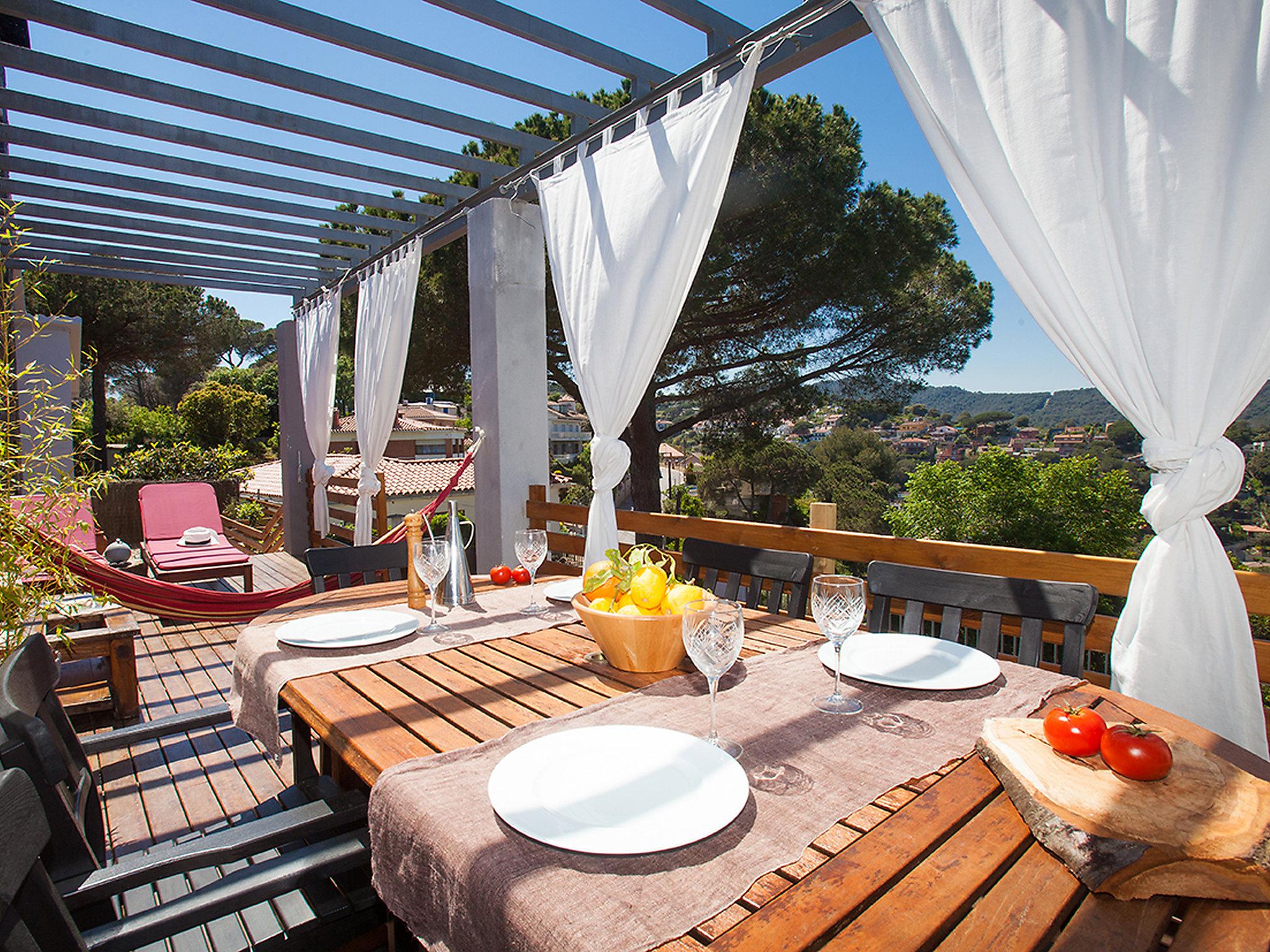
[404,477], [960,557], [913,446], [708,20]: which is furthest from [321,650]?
[404,477]

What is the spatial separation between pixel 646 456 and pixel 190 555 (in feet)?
17.7

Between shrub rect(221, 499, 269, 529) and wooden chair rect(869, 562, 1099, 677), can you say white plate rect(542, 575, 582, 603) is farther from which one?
shrub rect(221, 499, 269, 529)

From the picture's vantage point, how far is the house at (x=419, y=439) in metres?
22.2

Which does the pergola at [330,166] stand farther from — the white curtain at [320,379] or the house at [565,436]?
the house at [565,436]

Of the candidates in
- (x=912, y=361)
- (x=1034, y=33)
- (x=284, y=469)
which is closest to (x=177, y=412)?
(x=284, y=469)

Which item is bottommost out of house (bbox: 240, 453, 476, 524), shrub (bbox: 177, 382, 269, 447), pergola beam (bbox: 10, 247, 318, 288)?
house (bbox: 240, 453, 476, 524)

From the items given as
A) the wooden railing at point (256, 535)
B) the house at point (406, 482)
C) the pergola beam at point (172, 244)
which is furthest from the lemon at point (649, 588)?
the house at point (406, 482)

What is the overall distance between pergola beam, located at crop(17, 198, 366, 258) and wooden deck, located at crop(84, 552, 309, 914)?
111 inches

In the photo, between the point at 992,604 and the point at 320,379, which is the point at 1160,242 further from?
the point at 320,379

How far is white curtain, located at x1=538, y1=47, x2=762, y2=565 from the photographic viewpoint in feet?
8.53

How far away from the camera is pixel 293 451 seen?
22.2 feet

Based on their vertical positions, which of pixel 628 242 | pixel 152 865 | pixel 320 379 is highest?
pixel 628 242

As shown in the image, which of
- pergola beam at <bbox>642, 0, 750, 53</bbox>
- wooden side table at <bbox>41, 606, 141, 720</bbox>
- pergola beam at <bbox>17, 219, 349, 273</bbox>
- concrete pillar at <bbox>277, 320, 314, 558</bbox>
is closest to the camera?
pergola beam at <bbox>642, 0, 750, 53</bbox>

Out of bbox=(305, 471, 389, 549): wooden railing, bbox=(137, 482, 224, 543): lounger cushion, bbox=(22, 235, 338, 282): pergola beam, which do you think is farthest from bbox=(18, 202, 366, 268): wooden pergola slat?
bbox=(137, 482, 224, 543): lounger cushion
